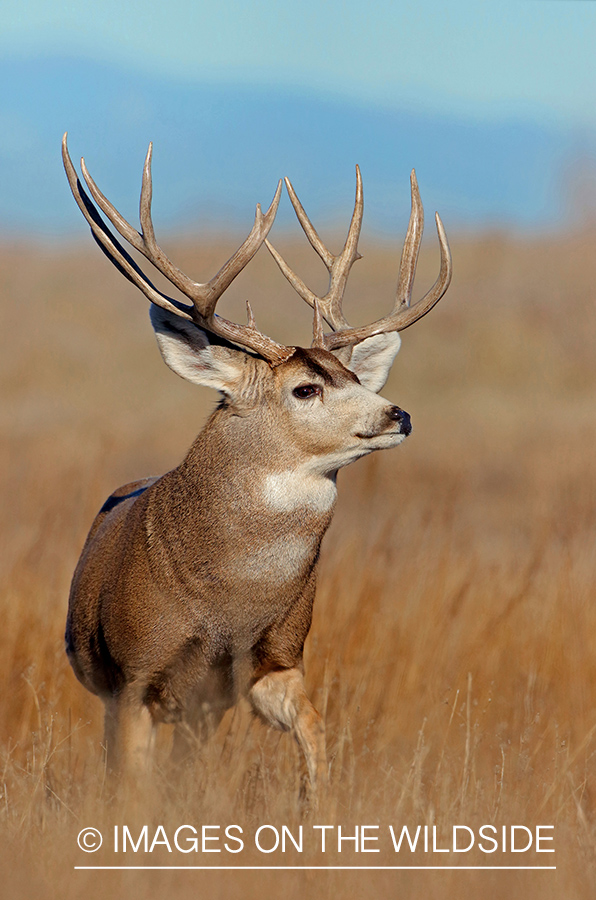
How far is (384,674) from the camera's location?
22.1ft

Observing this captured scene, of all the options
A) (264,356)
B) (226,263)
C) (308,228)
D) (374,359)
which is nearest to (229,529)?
(264,356)

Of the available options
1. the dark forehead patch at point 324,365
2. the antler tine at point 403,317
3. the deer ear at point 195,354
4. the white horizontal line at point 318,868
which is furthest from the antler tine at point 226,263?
the white horizontal line at point 318,868

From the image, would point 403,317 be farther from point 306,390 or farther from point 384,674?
point 384,674

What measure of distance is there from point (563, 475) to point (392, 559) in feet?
14.6

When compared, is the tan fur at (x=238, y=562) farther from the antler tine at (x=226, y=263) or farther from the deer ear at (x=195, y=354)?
the antler tine at (x=226, y=263)

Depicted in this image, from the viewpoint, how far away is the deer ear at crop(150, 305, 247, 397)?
5227 millimetres

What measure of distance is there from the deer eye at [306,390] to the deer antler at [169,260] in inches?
8.4

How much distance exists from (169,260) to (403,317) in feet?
3.86

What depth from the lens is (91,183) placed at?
16.5ft

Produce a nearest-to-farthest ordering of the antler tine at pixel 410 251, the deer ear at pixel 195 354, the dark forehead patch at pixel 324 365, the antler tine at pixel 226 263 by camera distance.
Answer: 1. the antler tine at pixel 226 263
2. the dark forehead patch at pixel 324 365
3. the deer ear at pixel 195 354
4. the antler tine at pixel 410 251

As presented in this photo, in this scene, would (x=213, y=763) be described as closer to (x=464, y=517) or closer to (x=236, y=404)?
(x=236, y=404)

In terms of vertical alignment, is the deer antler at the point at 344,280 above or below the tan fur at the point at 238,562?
above

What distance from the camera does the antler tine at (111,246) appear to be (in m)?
5.14

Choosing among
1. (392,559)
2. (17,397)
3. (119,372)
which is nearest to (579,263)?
(119,372)
